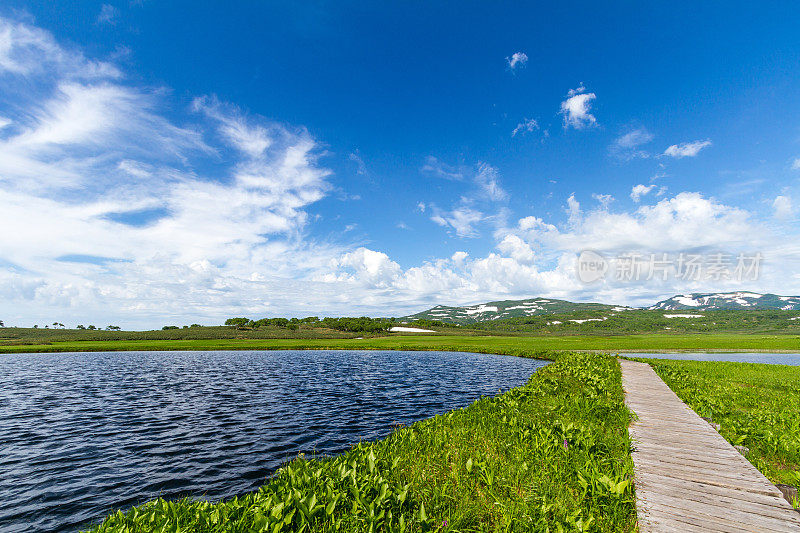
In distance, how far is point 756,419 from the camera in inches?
571

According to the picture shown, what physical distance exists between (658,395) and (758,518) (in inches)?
538

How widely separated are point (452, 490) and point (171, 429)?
1900 centimetres

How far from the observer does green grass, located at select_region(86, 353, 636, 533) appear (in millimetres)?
6314

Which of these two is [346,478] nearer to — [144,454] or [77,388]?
[144,454]

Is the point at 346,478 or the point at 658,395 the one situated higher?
the point at 346,478

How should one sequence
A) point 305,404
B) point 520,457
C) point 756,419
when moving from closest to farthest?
1. point 520,457
2. point 756,419
3. point 305,404

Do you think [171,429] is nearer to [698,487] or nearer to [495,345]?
[698,487]

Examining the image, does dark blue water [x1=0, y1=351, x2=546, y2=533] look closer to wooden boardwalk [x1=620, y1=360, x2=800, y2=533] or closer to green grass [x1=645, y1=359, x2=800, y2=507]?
wooden boardwalk [x1=620, y1=360, x2=800, y2=533]

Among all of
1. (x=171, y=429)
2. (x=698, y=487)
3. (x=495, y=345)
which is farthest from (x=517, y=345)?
(x=698, y=487)

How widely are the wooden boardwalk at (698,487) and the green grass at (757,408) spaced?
4.47 ft

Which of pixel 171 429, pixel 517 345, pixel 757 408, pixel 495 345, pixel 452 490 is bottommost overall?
pixel 495 345

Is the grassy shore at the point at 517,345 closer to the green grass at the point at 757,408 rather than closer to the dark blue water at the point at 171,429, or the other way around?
the green grass at the point at 757,408

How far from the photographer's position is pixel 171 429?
19.5m

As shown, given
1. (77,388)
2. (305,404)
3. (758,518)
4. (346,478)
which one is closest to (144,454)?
(305,404)
